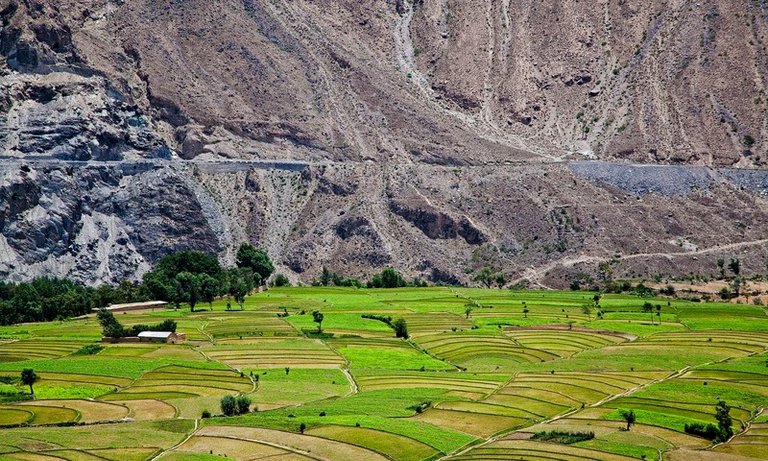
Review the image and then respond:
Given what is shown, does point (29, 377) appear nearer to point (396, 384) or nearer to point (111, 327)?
point (396, 384)

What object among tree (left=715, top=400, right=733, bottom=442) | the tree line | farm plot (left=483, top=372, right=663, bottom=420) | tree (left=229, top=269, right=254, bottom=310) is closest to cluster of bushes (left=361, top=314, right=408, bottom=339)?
tree (left=229, top=269, right=254, bottom=310)

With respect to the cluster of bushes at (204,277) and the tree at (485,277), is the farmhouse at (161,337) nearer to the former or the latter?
the cluster of bushes at (204,277)

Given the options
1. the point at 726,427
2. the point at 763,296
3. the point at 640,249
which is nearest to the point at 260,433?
the point at 726,427

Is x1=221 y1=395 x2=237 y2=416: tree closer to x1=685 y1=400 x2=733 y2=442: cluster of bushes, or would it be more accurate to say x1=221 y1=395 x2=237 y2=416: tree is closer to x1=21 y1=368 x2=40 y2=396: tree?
x1=21 y1=368 x2=40 y2=396: tree

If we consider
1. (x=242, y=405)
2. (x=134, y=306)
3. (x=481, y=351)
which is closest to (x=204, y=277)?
(x=134, y=306)

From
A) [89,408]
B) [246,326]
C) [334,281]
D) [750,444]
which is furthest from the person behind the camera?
[334,281]

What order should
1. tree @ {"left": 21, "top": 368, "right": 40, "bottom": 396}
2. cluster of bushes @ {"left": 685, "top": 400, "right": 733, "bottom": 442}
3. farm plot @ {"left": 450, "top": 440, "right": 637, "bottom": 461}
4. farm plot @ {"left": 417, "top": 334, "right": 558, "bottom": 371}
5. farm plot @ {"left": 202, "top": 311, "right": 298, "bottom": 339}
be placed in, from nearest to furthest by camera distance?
1. farm plot @ {"left": 450, "top": 440, "right": 637, "bottom": 461}
2. cluster of bushes @ {"left": 685, "top": 400, "right": 733, "bottom": 442}
3. tree @ {"left": 21, "top": 368, "right": 40, "bottom": 396}
4. farm plot @ {"left": 417, "top": 334, "right": 558, "bottom": 371}
5. farm plot @ {"left": 202, "top": 311, "right": 298, "bottom": 339}

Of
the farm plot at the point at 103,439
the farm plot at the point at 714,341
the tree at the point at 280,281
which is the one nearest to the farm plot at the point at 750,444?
the farm plot at the point at 714,341

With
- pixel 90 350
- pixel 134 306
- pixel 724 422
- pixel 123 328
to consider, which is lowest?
pixel 724 422
